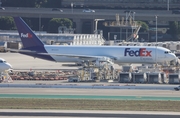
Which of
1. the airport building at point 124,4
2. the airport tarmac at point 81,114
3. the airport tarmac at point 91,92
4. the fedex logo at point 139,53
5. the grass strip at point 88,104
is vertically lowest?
the airport tarmac at point 81,114

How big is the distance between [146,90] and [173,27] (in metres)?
106

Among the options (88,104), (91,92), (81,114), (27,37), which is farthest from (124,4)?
(81,114)

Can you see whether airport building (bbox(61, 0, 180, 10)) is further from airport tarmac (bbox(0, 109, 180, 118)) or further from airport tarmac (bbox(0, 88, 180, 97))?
airport tarmac (bbox(0, 109, 180, 118))

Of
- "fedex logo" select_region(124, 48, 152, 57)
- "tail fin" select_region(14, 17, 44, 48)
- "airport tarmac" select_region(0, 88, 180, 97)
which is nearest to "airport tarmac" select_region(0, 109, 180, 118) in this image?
"airport tarmac" select_region(0, 88, 180, 97)

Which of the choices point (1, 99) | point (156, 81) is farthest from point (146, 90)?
point (1, 99)

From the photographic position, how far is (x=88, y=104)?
44.2 metres

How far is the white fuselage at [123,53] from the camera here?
76.9 metres

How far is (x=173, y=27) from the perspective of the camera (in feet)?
518

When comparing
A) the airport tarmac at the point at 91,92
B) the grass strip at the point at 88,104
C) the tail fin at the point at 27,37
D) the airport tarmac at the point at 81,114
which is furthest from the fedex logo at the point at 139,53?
the airport tarmac at the point at 81,114

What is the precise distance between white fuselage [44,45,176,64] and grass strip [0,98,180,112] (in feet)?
102

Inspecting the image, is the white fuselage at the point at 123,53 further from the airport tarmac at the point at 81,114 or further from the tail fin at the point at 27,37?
the airport tarmac at the point at 81,114

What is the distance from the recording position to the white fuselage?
76.9m

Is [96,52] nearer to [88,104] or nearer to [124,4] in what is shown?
[88,104]

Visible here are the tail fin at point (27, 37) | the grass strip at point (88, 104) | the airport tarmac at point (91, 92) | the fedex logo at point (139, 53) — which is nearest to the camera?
the grass strip at point (88, 104)
